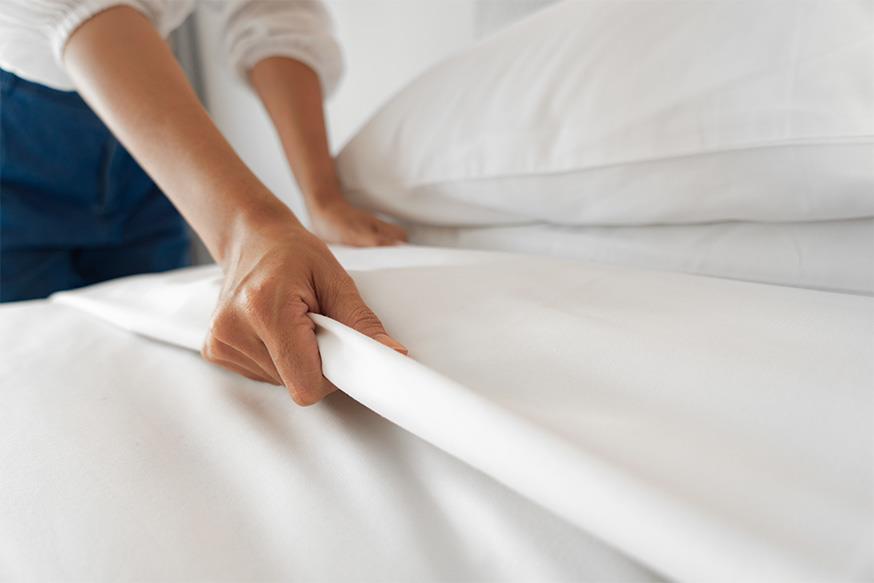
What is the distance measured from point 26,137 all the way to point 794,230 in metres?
0.99

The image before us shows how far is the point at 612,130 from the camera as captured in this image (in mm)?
454

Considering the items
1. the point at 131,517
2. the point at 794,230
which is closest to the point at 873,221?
the point at 794,230

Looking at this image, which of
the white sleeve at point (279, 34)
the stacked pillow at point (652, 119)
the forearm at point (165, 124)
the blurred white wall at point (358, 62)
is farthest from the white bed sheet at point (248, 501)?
the blurred white wall at point (358, 62)

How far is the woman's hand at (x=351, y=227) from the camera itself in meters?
0.66

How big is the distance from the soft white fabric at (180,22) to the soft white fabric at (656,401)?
1.12 feet

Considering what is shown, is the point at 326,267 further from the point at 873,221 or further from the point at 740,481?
the point at 873,221

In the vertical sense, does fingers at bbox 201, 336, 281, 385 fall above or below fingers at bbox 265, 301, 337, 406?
below

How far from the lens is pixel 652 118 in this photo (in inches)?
17.0

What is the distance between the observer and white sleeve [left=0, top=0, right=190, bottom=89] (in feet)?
1.73

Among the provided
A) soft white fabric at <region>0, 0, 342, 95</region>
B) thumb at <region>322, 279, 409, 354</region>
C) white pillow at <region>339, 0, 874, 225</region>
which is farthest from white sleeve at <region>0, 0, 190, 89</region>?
thumb at <region>322, 279, 409, 354</region>

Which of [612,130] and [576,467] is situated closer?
[576,467]

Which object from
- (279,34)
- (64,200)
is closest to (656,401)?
(279,34)

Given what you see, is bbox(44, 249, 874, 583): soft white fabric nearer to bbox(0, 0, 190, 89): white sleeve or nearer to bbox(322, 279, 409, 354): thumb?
bbox(322, 279, 409, 354): thumb

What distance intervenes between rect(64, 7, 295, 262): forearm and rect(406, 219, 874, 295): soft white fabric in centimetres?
27
